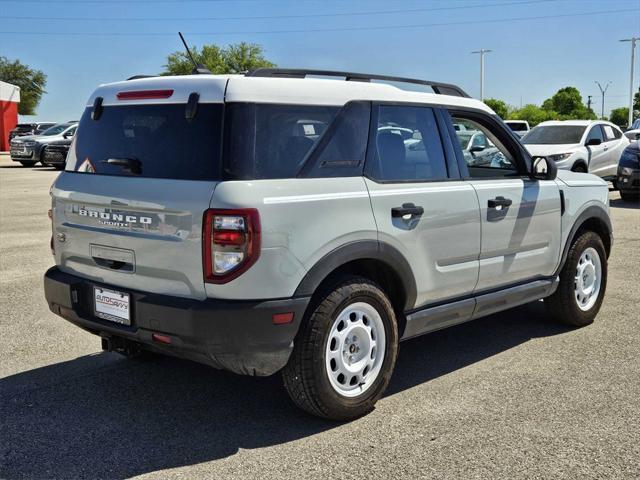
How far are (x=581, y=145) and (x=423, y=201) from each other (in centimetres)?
1290

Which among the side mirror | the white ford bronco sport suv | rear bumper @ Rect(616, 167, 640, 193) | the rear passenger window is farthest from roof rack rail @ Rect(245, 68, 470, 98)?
rear bumper @ Rect(616, 167, 640, 193)

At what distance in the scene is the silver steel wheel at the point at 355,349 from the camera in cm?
400

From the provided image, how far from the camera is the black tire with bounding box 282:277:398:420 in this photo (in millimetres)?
3822

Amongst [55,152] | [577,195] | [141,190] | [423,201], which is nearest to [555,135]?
[577,195]

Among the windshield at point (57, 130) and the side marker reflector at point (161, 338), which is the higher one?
the windshield at point (57, 130)

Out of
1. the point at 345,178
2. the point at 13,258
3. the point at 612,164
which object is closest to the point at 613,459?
the point at 345,178

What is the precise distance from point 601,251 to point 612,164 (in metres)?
11.8

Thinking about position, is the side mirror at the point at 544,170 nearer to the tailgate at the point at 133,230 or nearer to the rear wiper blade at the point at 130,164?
the tailgate at the point at 133,230

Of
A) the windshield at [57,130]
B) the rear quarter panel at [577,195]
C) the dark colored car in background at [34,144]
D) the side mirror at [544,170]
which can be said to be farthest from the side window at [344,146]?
the windshield at [57,130]

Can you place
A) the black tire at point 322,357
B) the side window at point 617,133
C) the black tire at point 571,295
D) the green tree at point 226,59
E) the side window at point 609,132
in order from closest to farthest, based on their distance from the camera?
the black tire at point 322,357
the black tire at point 571,295
the side window at point 609,132
the side window at point 617,133
the green tree at point 226,59

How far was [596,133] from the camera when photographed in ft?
55.1

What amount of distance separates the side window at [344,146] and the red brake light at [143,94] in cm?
86

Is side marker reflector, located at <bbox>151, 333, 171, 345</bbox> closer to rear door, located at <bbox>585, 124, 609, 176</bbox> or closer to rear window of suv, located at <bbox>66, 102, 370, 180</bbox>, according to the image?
rear window of suv, located at <bbox>66, 102, 370, 180</bbox>

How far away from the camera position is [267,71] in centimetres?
397
